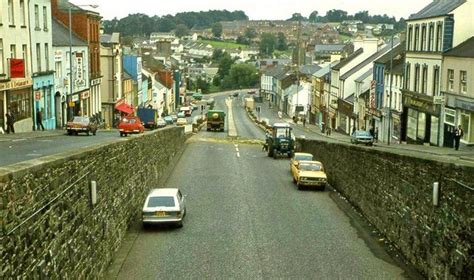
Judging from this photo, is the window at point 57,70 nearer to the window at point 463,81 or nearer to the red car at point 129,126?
the red car at point 129,126

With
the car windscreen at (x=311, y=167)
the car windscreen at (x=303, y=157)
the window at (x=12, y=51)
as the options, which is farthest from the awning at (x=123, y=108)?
the car windscreen at (x=311, y=167)

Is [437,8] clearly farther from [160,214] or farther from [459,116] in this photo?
[160,214]

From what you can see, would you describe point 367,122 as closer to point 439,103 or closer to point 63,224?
point 439,103

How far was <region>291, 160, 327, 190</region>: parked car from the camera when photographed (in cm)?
3294

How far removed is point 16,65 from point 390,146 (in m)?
28.2

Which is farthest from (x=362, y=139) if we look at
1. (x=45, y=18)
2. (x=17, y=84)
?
(x=45, y=18)

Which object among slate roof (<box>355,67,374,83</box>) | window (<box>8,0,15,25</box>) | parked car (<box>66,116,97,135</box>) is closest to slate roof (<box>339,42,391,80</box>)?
slate roof (<box>355,67,374,83</box>)

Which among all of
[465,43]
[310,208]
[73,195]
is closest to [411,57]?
[465,43]

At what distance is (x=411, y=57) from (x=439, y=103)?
9.90m

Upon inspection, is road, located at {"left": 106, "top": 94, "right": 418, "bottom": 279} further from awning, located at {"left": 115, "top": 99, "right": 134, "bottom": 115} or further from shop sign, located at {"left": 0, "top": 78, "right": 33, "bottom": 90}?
awning, located at {"left": 115, "top": 99, "right": 134, "bottom": 115}

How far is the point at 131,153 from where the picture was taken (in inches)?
933

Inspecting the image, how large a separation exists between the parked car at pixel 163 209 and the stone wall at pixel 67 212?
0.66 metres

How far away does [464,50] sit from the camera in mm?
45625

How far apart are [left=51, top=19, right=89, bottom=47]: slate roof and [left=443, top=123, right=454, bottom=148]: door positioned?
34147 mm
